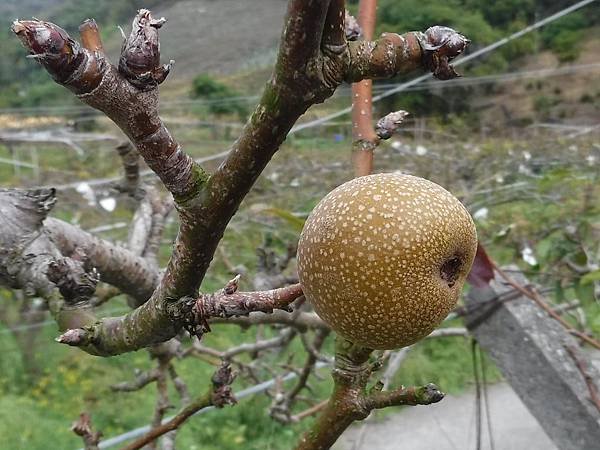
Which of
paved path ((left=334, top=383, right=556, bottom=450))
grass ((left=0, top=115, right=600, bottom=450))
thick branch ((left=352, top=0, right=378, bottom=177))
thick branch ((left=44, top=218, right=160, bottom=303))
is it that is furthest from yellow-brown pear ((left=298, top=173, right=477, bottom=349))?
paved path ((left=334, top=383, right=556, bottom=450))

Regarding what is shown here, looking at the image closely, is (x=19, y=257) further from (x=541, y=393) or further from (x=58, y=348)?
(x=58, y=348)

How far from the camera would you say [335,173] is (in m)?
4.68

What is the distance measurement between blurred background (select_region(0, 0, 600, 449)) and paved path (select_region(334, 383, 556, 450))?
71 mm

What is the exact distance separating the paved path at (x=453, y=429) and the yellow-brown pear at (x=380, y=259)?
2117mm

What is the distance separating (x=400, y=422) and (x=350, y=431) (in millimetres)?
226

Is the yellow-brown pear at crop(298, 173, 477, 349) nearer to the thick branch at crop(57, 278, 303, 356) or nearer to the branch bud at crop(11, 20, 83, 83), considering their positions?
the thick branch at crop(57, 278, 303, 356)

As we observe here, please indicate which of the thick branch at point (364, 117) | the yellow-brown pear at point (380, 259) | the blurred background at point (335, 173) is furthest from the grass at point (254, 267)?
the yellow-brown pear at point (380, 259)

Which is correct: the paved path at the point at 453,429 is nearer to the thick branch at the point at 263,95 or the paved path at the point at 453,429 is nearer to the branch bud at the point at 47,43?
the thick branch at the point at 263,95

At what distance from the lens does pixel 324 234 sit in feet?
1.47

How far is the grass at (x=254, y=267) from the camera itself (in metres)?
2.59

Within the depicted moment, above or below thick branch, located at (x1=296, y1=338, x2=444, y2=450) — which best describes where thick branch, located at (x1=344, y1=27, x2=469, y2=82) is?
above

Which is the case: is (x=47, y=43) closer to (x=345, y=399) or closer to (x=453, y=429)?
(x=345, y=399)

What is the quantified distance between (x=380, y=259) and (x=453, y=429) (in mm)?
2398

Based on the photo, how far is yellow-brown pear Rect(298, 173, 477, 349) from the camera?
0.43 m
